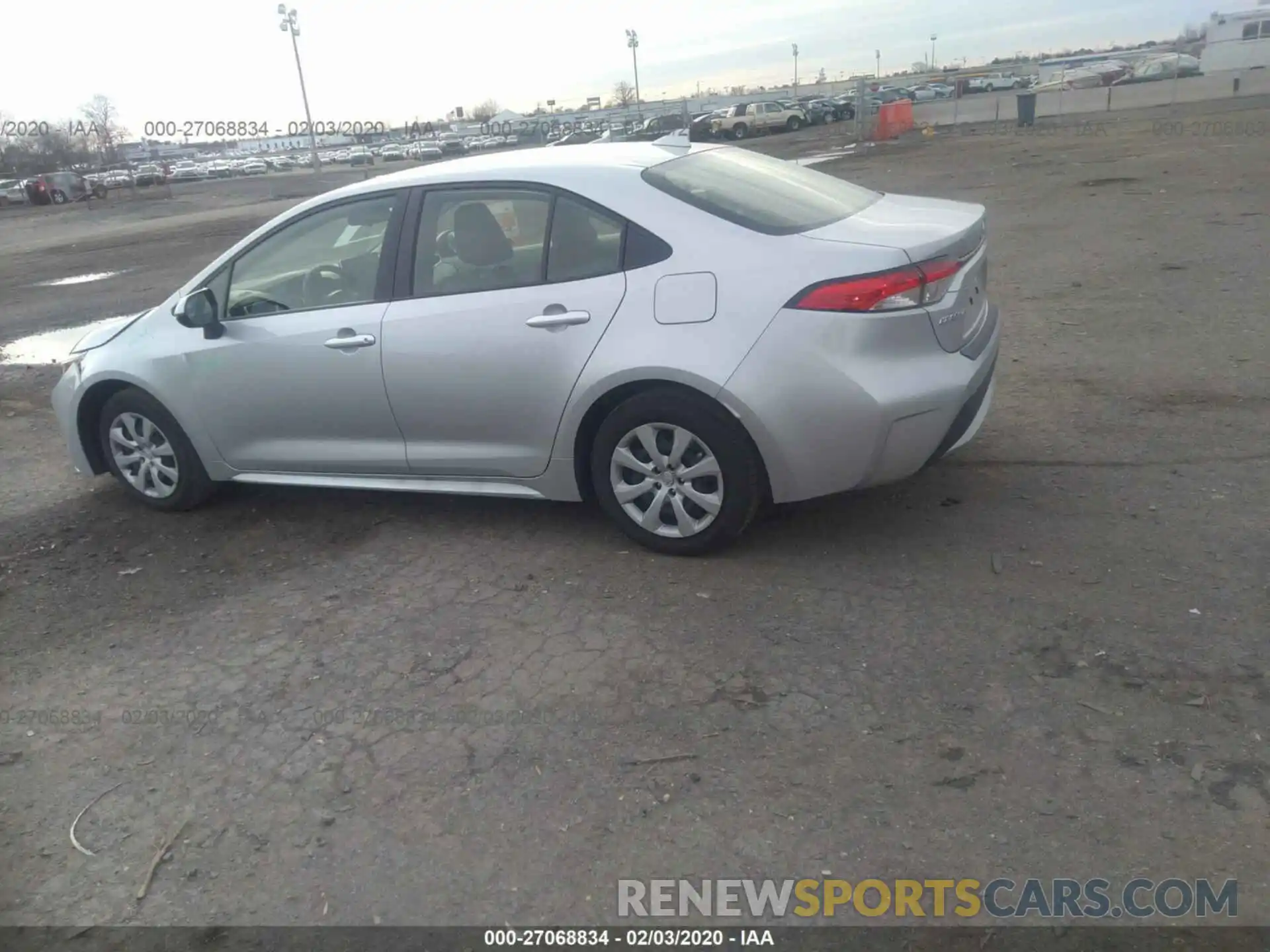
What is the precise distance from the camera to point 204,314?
5043 millimetres

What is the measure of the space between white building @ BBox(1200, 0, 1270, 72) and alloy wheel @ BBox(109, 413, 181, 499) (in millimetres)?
56685

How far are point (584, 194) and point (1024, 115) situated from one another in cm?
3463

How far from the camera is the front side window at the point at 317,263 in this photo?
4828 millimetres

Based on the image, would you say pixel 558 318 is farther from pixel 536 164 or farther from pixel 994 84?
pixel 994 84

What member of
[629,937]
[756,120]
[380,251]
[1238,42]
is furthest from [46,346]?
[1238,42]

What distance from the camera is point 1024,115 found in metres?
34.6

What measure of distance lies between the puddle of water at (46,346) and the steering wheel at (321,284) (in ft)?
18.3

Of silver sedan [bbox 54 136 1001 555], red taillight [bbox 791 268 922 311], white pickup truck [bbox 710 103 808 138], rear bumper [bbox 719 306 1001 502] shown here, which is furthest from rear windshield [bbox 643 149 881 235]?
white pickup truck [bbox 710 103 808 138]

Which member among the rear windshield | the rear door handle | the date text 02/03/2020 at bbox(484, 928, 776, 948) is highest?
the rear windshield

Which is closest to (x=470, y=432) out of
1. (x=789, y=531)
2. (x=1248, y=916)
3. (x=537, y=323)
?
(x=537, y=323)

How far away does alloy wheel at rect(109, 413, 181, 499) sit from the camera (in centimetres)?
542

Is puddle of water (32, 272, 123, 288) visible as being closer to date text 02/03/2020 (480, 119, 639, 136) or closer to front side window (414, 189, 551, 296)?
front side window (414, 189, 551, 296)

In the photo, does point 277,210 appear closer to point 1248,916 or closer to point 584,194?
point 584,194

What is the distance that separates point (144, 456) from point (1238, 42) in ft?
199
